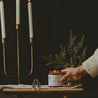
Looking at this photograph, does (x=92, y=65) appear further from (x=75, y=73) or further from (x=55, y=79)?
(x=55, y=79)

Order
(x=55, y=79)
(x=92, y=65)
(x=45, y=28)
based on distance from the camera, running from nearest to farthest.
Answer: (x=92, y=65)
(x=55, y=79)
(x=45, y=28)

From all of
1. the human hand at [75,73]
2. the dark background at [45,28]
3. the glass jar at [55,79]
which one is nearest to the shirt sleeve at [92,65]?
the human hand at [75,73]

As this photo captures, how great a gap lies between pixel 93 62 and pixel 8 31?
1.21 metres

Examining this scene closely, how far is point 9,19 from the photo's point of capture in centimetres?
213

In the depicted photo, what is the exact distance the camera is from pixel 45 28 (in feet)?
7.04

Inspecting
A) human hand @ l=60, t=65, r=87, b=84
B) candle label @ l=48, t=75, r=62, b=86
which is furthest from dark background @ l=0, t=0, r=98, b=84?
human hand @ l=60, t=65, r=87, b=84

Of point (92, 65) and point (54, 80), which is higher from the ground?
point (92, 65)

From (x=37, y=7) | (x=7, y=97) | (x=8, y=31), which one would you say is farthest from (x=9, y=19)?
(x=7, y=97)

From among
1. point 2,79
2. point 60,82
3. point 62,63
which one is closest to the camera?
point 60,82

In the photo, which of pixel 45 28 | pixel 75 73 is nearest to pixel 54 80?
pixel 75 73

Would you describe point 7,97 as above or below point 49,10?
below

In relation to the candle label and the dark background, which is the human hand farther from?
the dark background

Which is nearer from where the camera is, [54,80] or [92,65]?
[92,65]

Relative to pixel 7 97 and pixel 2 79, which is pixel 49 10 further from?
pixel 7 97
